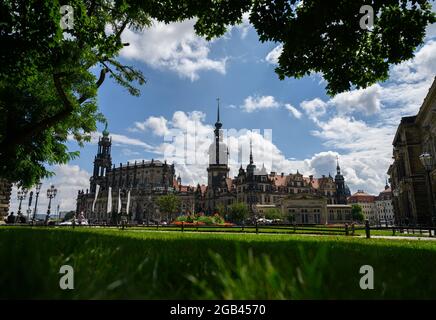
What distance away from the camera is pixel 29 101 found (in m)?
17.8

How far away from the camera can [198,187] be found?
123 metres

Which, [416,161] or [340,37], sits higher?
[416,161]

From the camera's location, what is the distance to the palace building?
101625 mm

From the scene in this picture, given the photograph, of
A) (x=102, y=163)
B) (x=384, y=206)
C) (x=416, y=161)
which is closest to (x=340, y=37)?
(x=416, y=161)

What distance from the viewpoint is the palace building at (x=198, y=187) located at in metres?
102

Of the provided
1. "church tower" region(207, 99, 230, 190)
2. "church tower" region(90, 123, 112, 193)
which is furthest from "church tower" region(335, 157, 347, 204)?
"church tower" region(90, 123, 112, 193)

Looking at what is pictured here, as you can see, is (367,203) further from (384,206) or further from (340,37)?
(340,37)

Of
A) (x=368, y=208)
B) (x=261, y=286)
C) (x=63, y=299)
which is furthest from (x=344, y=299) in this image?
(x=368, y=208)

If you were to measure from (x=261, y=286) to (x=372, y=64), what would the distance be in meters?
10.5

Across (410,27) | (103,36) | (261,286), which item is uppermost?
(103,36)

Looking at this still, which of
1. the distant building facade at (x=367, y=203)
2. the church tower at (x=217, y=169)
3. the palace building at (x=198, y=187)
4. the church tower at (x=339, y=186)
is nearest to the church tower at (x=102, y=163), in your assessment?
the palace building at (x=198, y=187)

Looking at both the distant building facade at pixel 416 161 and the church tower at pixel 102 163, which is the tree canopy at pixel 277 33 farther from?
the church tower at pixel 102 163

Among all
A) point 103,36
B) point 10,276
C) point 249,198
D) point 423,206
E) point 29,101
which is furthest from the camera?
point 249,198
